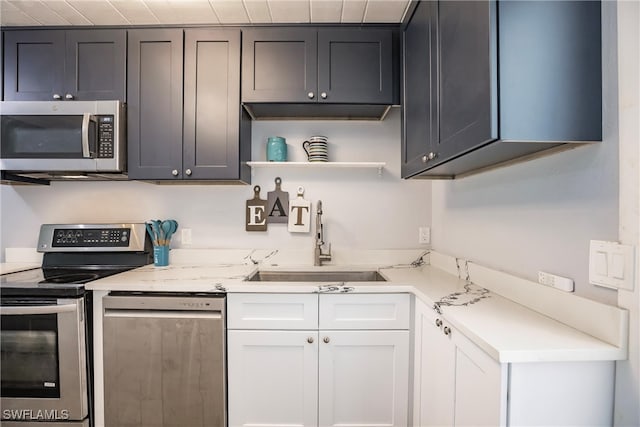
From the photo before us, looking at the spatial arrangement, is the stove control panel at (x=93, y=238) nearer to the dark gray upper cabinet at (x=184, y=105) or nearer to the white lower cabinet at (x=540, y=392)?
the dark gray upper cabinet at (x=184, y=105)

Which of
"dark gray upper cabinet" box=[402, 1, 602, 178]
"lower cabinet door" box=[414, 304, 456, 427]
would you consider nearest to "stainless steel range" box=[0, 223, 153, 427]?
"lower cabinet door" box=[414, 304, 456, 427]

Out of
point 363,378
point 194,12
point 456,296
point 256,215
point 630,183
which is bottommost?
point 363,378

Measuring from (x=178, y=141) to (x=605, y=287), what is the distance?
201cm

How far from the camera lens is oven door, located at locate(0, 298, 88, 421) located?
5.16 feet

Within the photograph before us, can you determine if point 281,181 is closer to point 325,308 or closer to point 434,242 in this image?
point 325,308

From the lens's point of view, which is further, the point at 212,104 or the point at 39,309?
the point at 212,104

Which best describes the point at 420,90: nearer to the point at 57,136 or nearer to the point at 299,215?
the point at 299,215

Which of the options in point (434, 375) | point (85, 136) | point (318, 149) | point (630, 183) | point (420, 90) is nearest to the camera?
point (630, 183)

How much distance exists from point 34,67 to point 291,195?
168 centimetres

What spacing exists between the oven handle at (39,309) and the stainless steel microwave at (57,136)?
753 mm

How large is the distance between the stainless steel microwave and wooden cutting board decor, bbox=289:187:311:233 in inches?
41.5

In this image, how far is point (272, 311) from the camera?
63.9 inches

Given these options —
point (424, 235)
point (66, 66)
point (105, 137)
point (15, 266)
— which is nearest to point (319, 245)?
point (424, 235)

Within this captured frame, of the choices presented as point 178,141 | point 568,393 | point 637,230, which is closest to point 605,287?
point 637,230
